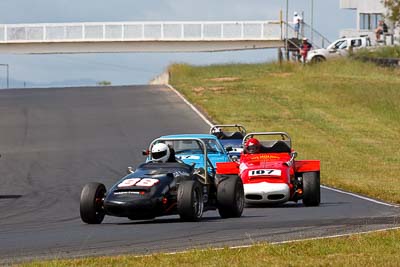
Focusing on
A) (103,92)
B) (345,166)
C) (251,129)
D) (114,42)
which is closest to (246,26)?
(114,42)

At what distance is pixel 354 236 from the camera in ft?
49.4

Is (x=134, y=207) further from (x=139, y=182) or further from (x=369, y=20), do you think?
(x=369, y=20)

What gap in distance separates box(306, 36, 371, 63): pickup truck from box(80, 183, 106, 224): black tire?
54727mm

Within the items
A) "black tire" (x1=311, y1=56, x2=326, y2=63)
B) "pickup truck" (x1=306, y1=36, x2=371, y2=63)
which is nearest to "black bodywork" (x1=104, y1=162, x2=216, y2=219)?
"black tire" (x1=311, y1=56, x2=326, y2=63)

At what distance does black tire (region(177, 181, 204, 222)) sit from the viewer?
58.9 ft

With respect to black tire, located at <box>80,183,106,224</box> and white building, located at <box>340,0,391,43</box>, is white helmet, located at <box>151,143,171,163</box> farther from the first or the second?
white building, located at <box>340,0,391,43</box>

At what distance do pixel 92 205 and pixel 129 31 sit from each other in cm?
5698

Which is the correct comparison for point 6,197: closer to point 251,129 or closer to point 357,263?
point 357,263

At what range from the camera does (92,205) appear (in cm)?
1819

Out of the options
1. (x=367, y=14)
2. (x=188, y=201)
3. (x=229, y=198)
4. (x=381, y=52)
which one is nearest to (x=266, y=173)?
(x=229, y=198)

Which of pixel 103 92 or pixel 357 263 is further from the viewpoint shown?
pixel 103 92

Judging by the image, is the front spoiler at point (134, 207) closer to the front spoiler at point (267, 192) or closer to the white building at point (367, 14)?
the front spoiler at point (267, 192)

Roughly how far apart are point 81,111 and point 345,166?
17.8m

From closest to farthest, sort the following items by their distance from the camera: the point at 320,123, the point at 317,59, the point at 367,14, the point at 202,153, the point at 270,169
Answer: the point at 270,169 → the point at 202,153 → the point at 320,123 → the point at 317,59 → the point at 367,14
